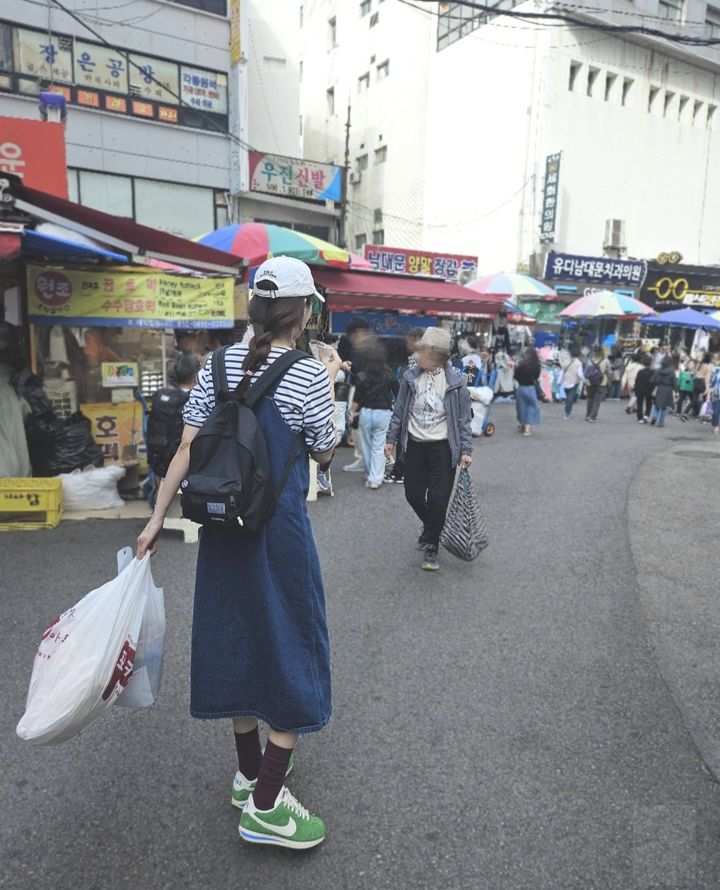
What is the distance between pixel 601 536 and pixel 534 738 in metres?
3.59

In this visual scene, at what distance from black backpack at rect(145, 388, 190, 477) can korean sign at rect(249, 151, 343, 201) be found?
55.2 ft

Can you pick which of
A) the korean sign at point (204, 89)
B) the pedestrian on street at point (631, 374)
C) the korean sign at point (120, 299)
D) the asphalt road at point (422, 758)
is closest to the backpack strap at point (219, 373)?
the asphalt road at point (422, 758)

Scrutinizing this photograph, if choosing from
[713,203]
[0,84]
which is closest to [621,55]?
[713,203]

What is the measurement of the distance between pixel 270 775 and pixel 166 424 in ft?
12.3

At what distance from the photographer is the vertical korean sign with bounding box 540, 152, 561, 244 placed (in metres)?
22.6

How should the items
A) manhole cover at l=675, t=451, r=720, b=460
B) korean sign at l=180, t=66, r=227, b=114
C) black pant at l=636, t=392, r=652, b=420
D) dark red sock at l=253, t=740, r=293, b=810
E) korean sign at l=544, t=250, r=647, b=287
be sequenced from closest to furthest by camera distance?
1. dark red sock at l=253, t=740, r=293, b=810
2. manhole cover at l=675, t=451, r=720, b=460
3. black pant at l=636, t=392, r=652, b=420
4. korean sign at l=180, t=66, r=227, b=114
5. korean sign at l=544, t=250, r=647, b=287

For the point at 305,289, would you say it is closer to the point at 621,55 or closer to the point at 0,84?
the point at 0,84

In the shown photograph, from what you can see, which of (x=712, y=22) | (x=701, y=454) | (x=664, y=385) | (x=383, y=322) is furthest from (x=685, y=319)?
(x=712, y=22)

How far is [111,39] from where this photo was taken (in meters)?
18.0

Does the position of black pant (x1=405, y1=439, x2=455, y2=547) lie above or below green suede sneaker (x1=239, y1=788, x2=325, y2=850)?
above

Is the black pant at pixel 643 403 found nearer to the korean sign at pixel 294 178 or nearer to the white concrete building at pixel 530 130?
the white concrete building at pixel 530 130

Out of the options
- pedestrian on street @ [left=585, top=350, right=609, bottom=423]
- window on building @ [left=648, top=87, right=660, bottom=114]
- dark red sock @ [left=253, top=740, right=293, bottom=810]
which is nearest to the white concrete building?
window on building @ [left=648, top=87, right=660, bottom=114]

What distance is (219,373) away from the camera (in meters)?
2.19

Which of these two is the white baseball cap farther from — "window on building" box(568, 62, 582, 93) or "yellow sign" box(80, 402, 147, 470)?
"window on building" box(568, 62, 582, 93)
